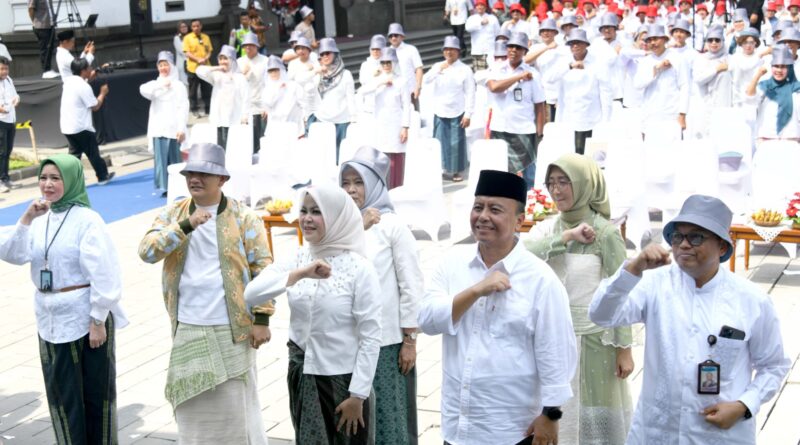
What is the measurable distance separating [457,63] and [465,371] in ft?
35.8

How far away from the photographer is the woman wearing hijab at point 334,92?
1488 cm

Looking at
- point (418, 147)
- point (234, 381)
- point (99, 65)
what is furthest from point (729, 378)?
point (99, 65)

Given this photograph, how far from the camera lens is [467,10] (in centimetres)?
2628

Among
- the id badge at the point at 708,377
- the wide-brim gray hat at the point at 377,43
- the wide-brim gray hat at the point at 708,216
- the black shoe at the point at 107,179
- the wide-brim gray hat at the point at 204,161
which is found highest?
the wide-brim gray hat at the point at 377,43

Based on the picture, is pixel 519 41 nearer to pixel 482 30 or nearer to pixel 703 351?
pixel 703 351

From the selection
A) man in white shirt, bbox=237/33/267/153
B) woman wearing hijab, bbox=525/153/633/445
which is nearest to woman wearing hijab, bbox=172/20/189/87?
man in white shirt, bbox=237/33/267/153

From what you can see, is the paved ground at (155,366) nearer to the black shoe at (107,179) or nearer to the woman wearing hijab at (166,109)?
the woman wearing hijab at (166,109)

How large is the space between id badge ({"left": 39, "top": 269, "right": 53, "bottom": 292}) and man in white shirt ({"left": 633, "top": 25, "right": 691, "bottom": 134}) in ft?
28.4

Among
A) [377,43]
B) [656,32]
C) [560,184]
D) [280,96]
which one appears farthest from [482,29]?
[560,184]

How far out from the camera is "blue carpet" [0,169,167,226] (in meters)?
14.5

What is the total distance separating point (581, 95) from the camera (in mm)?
13359

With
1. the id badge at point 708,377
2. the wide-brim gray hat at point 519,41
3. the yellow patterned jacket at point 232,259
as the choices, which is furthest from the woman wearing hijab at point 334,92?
the id badge at point 708,377

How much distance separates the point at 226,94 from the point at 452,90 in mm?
2934

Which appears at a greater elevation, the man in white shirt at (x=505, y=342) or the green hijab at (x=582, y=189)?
the green hijab at (x=582, y=189)
